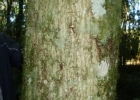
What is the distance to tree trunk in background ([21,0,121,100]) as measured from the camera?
131 centimetres

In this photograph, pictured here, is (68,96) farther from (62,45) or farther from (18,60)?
(18,60)

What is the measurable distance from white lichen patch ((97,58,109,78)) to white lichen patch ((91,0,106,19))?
220 mm

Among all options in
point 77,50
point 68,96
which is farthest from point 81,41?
point 68,96

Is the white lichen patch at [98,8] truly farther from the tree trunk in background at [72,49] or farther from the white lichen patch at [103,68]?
the white lichen patch at [103,68]

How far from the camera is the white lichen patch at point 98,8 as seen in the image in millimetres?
1332

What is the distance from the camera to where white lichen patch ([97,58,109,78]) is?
1.34 m

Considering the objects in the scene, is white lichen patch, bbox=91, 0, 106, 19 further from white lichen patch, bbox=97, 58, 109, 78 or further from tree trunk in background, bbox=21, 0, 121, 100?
white lichen patch, bbox=97, 58, 109, 78

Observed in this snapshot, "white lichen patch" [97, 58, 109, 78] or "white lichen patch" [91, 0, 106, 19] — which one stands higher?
"white lichen patch" [91, 0, 106, 19]

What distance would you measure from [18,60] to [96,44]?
0.72 meters

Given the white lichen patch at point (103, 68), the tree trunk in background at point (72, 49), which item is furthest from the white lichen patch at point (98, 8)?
the white lichen patch at point (103, 68)

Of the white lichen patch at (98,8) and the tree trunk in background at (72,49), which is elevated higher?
the white lichen patch at (98,8)

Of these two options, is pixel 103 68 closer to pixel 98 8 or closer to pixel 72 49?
pixel 72 49

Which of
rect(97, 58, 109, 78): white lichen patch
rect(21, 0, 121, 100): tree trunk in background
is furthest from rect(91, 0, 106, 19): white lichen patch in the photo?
rect(97, 58, 109, 78): white lichen patch

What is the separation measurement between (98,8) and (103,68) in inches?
11.5
